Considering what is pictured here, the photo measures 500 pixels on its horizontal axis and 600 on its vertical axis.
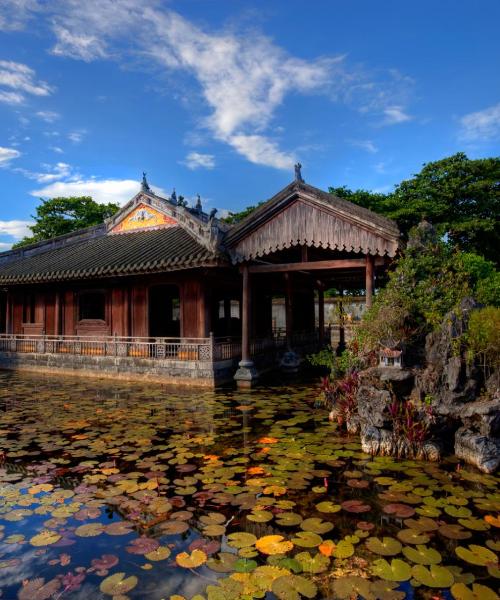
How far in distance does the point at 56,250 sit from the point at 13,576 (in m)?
17.1

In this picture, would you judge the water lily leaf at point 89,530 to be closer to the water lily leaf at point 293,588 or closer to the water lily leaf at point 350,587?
the water lily leaf at point 293,588

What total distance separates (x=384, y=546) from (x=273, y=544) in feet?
2.96

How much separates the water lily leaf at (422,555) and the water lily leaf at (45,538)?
2926 mm

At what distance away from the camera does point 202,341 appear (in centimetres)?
1233

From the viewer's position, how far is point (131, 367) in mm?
12406

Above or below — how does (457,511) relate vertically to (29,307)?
below

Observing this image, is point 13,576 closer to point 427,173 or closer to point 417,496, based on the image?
point 417,496

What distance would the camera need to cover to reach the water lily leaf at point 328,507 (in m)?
4.05

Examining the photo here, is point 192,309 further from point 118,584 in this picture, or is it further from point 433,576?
point 433,576

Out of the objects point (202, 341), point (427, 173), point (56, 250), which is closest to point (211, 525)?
point (202, 341)

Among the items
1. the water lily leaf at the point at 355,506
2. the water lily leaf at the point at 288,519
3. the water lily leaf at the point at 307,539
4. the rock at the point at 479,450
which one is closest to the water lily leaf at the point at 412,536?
the water lily leaf at the point at 355,506

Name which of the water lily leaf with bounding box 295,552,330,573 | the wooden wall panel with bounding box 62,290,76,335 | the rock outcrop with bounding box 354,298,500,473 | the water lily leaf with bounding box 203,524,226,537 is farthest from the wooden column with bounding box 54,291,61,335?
the water lily leaf with bounding box 295,552,330,573

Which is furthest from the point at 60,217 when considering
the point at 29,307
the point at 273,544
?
the point at 273,544

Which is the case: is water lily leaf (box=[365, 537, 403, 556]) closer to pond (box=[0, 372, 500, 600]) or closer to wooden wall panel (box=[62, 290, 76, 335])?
pond (box=[0, 372, 500, 600])
